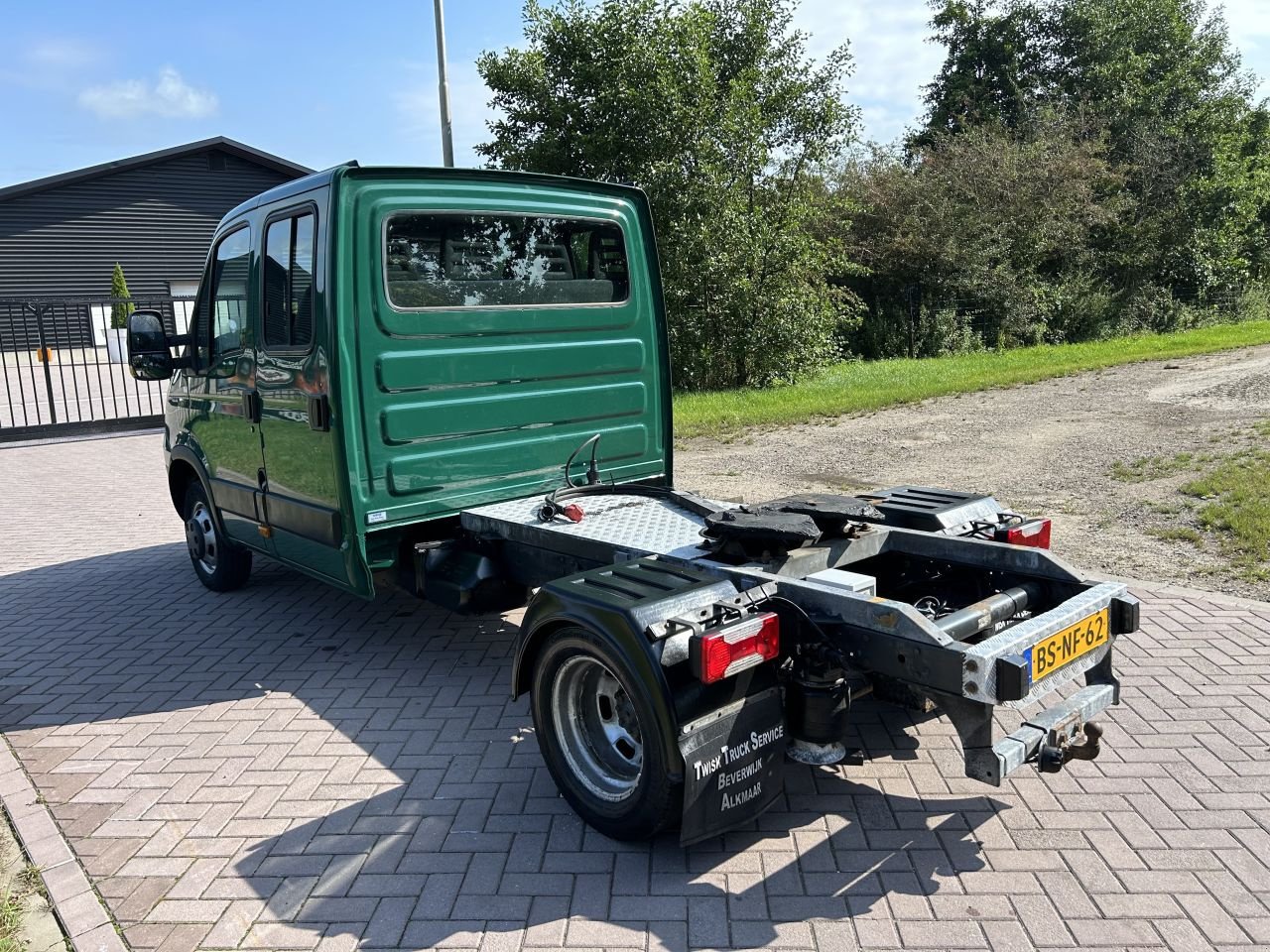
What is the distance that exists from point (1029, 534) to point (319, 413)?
3303mm

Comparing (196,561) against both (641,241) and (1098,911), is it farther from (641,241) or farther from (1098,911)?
(1098,911)

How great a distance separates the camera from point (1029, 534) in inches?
161

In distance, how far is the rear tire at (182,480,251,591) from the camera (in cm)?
646

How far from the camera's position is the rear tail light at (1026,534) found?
407cm

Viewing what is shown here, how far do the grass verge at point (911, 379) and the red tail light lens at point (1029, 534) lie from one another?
847 centimetres

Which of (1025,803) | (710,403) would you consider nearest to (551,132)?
(710,403)

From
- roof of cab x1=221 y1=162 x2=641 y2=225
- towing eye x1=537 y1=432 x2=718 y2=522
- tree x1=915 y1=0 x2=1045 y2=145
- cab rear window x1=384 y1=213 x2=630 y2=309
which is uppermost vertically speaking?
tree x1=915 y1=0 x2=1045 y2=145

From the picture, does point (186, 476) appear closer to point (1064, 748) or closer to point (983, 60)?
point (1064, 748)

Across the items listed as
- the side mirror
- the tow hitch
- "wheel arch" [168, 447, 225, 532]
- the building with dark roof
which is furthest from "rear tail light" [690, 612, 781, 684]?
the building with dark roof

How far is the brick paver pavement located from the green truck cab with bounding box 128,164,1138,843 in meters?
0.32

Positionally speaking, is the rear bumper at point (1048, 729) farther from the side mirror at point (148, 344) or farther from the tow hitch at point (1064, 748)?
the side mirror at point (148, 344)

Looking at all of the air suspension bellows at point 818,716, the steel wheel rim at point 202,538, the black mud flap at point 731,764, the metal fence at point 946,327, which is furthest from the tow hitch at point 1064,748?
the metal fence at point 946,327

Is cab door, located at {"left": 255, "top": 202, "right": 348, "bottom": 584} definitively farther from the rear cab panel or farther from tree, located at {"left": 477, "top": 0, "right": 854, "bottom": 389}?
tree, located at {"left": 477, "top": 0, "right": 854, "bottom": 389}

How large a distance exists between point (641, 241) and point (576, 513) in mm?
1964
